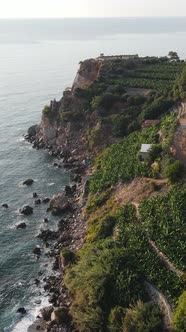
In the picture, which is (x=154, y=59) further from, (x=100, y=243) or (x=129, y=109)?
(x=100, y=243)

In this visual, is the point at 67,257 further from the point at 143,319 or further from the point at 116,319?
the point at 143,319

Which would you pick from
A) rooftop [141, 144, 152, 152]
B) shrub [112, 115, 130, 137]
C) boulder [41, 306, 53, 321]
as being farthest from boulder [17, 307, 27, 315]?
shrub [112, 115, 130, 137]

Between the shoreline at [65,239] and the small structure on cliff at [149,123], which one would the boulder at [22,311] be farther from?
the small structure on cliff at [149,123]

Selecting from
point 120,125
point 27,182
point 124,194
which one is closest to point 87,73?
point 120,125

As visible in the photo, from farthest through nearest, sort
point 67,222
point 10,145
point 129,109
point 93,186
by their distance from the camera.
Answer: point 10,145 < point 129,109 < point 93,186 < point 67,222

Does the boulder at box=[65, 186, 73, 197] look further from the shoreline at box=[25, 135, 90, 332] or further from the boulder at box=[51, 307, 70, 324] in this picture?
the boulder at box=[51, 307, 70, 324]

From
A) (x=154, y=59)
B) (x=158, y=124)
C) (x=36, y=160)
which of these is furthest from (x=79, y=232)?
(x=154, y=59)
